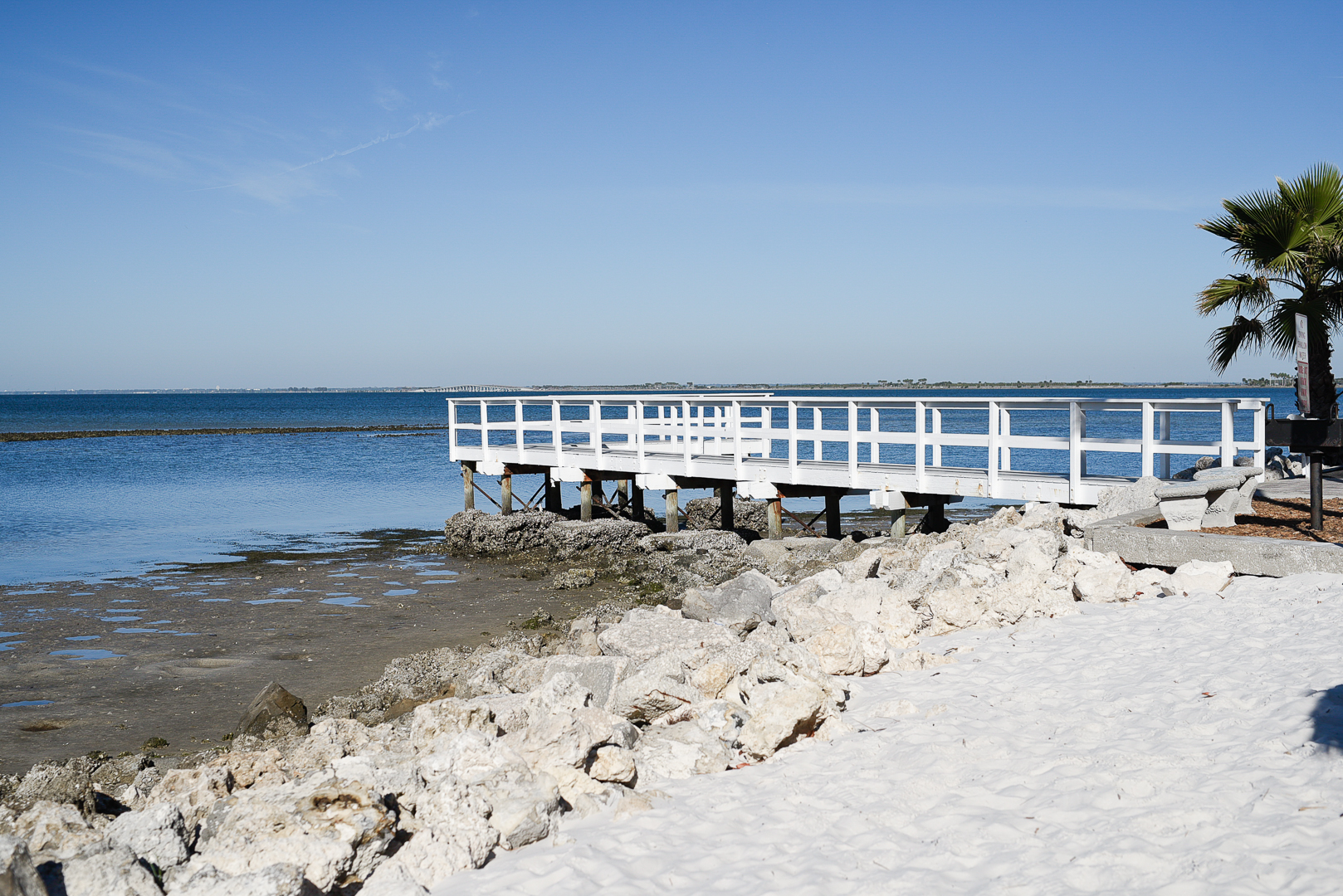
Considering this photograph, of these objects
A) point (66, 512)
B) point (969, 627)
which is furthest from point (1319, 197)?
point (66, 512)

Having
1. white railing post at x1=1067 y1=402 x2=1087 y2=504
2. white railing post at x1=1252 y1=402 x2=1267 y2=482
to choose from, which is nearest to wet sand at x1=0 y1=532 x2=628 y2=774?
white railing post at x1=1067 y1=402 x2=1087 y2=504

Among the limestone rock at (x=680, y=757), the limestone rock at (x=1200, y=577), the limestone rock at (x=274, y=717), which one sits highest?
the limestone rock at (x=1200, y=577)

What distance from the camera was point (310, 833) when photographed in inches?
172

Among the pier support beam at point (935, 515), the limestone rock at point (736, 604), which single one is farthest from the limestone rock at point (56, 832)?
the pier support beam at point (935, 515)

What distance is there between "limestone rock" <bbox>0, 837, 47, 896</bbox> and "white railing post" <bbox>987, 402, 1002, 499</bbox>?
37.3ft

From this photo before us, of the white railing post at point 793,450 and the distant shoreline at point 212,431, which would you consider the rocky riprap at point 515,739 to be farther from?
the distant shoreline at point 212,431

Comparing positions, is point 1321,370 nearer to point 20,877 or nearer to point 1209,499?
point 1209,499

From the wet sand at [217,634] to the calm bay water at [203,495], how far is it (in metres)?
2.71

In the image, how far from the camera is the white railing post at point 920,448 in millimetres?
13880

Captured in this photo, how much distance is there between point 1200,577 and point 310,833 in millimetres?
7253

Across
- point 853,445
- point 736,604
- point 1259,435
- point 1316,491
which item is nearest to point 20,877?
point 736,604

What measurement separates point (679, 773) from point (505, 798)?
1191 mm

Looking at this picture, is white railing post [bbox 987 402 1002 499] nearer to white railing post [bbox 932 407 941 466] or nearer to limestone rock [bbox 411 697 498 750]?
white railing post [bbox 932 407 941 466]

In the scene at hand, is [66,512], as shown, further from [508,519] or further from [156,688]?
[156,688]
